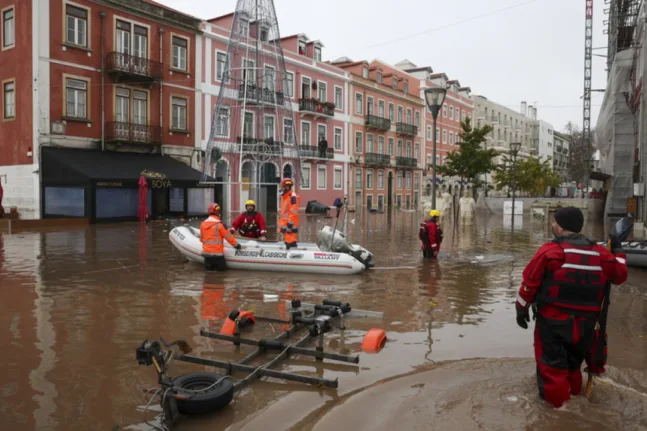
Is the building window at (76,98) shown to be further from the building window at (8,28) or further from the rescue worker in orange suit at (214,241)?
the rescue worker in orange suit at (214,241)

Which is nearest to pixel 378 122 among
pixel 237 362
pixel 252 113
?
pixel 252 113

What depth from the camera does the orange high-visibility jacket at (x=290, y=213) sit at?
12.3 m

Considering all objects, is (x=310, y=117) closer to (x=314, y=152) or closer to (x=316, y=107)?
(x=316, y=107)

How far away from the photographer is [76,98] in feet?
83.7

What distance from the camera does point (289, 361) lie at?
5.79 metres

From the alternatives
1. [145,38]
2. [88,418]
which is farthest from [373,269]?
[145,38]

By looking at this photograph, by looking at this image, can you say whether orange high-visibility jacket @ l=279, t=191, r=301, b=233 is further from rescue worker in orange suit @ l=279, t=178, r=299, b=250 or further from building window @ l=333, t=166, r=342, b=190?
building window @ l=333, t=166, r=342, b=190

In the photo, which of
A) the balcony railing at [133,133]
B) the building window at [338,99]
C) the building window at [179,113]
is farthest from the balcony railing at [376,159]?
the balcony railing at [133,133]

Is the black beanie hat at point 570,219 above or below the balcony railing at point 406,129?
below

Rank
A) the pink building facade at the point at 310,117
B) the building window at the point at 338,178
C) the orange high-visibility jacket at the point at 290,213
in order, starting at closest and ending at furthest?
the orange high-visibility jacket at the point at 290,213 → the pink building facade at the point at 310,117 → the building window at the point at 338,178

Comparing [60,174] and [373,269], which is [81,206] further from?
[373,269]

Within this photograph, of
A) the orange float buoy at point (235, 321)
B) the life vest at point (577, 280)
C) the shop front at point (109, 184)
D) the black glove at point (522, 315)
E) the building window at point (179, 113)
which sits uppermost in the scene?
the building window at point (179, 113)

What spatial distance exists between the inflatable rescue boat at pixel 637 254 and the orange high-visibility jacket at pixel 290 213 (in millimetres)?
7113

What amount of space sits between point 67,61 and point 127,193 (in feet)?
20.9
